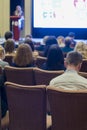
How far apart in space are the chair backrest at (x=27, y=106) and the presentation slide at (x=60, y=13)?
30.0ft

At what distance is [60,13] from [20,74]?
27.9 ft

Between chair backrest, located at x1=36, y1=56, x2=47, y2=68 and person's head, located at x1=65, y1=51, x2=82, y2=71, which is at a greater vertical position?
person's head, located at x1=65, y1=51, x2=82, y2=71

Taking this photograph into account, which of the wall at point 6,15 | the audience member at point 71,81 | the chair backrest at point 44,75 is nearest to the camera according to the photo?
the audience member at point 71,81

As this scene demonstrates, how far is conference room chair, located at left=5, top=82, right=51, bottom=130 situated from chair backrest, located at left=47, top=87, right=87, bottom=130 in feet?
0.39

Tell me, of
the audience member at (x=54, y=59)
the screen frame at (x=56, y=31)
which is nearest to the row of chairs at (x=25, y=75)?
the audience member at (x=54, y=59)

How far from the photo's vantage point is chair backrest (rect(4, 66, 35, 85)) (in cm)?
429

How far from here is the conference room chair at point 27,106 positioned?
321 centimetres

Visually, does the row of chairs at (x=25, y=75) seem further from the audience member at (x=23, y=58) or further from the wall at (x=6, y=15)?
the wall at (x=6, y=15)

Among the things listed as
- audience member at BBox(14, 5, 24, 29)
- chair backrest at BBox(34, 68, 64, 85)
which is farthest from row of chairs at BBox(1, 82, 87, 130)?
audience member at BBox(14, 5, 24, 29)

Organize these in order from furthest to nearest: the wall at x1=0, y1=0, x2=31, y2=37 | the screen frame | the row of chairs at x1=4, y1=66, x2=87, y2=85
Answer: the wall at x1=0, y1=0, x2=31, y2=37 → the screen frame → the row of chairs at x1=4, y1=66, x2=87, y2=85

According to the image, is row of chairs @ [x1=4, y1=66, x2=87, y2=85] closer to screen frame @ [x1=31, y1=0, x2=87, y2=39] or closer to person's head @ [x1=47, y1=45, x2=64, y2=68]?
person's head @ [x1=47, y1=45, x2=64, y2=68]

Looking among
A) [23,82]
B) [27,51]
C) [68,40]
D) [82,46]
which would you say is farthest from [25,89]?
[68,40]

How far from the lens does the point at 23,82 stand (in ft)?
14.3

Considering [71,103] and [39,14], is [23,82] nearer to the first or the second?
[71,103]
